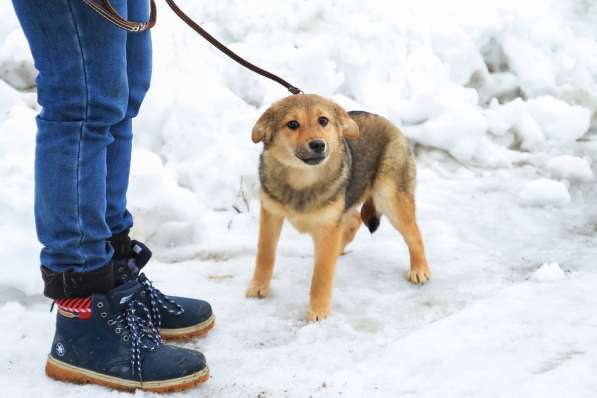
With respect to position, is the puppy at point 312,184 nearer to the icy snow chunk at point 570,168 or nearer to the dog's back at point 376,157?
the dog's back at point 376,157

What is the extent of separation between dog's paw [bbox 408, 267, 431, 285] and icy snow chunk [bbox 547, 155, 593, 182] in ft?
5.64

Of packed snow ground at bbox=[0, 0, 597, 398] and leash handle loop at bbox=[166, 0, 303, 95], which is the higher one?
leash handle loop at bbox=[166, 0, 303, 95]

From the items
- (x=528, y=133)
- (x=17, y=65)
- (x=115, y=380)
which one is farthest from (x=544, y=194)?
(x=17, y=65)

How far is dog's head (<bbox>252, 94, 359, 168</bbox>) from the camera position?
2.71 metres

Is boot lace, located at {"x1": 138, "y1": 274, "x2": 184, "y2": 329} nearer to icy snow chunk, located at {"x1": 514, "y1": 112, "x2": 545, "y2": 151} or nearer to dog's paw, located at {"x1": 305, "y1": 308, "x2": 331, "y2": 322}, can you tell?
dog's paw, located at {"x1": 305, "y1": 308, "x2": 331, "y2": 322}

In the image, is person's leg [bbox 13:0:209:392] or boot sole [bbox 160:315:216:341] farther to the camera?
boot sole [bbox 160:315:216:341]

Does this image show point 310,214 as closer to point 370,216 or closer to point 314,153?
point 314,153

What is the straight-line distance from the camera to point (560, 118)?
4.93 meters

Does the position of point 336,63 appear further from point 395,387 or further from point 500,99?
point 395,387

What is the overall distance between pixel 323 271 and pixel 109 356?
1045 mm

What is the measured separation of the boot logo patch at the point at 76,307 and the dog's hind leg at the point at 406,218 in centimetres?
158

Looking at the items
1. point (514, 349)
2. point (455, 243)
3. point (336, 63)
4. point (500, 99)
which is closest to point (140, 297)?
point (514, 349)

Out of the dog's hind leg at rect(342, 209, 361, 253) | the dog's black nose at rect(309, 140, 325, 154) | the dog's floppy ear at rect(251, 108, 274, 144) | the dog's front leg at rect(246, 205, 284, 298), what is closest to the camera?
the dog's black nose at rect(309, 140, 325, 154)

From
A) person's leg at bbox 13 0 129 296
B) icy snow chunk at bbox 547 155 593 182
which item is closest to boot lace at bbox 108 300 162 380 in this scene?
person's leg at bbox 13 0 129 296
